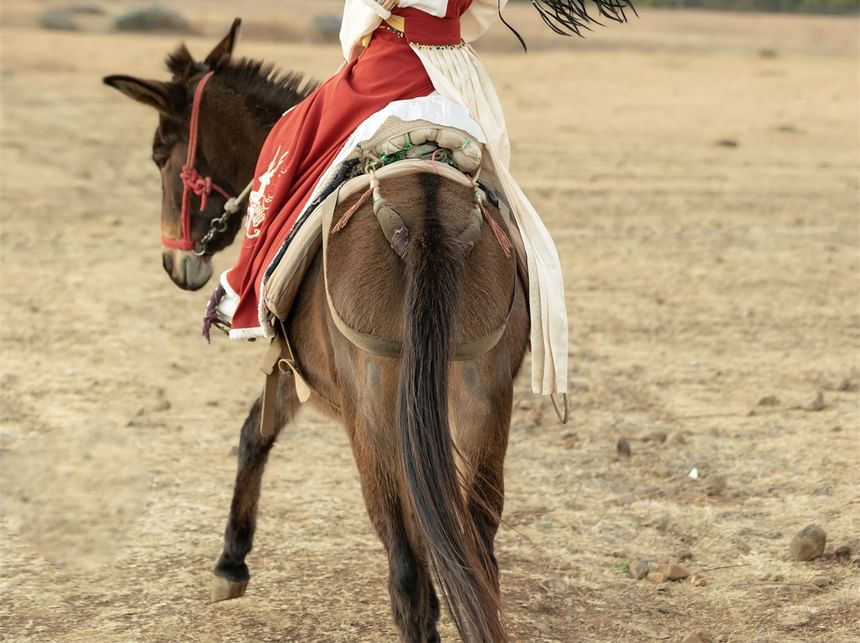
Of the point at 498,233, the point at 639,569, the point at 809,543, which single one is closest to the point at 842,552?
the point at 809,543

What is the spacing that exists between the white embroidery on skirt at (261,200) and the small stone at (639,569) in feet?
6.33

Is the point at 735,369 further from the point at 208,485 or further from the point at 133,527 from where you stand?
the point at 133,527

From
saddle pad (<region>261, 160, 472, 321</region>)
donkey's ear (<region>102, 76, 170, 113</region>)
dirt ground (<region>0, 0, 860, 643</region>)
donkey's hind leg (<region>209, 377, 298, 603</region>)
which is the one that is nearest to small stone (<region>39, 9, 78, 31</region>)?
dirt ground (<region>0, 0, 860, 643</region>)

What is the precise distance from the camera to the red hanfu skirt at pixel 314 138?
13.1ft

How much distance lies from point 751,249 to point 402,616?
779cm

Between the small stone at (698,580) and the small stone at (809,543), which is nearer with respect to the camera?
the small stone at (698,580)

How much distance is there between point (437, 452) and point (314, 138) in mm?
1279

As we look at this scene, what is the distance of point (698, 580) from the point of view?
15.8 ft

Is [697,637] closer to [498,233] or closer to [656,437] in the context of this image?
[498,233]

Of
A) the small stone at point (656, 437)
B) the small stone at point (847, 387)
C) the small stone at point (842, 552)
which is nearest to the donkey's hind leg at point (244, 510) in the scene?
the small stone at point (842, 552)

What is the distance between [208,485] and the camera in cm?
589

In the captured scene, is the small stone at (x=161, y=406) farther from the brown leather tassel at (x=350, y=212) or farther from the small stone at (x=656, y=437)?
the brown leather tassel at (x=350, y=212)

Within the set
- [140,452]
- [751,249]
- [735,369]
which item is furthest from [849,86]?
[140,452]

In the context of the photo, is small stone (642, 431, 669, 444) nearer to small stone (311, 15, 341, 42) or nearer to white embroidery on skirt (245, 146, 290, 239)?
white embroidery on skirt (245, 146, 290, 239)
